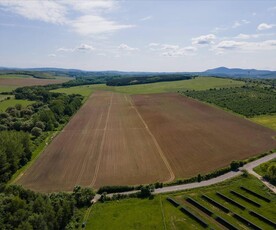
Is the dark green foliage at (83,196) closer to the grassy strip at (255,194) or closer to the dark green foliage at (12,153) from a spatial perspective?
the dark green foliage at (12,153)

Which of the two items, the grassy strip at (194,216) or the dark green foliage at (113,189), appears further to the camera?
the dark green foliage at (113,189)

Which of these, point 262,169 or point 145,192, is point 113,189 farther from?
point 262,169

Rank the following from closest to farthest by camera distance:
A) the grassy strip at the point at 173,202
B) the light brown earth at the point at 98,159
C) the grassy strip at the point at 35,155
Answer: the grassy strip at the point at 173,202, the light brown earth at the point at 98,159, the grassy strip at the point at 35,155

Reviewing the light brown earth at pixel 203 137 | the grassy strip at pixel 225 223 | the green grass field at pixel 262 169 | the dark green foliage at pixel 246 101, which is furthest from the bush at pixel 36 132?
the dark green foliage at pixel 246 101

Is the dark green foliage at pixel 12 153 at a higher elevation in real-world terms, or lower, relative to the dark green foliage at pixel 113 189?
higher

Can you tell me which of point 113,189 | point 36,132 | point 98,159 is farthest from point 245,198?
point 36,132

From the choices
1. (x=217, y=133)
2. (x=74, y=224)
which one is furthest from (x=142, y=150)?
(x=74, y=224)

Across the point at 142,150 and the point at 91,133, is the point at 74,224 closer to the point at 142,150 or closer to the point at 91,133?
the point at 142,150
